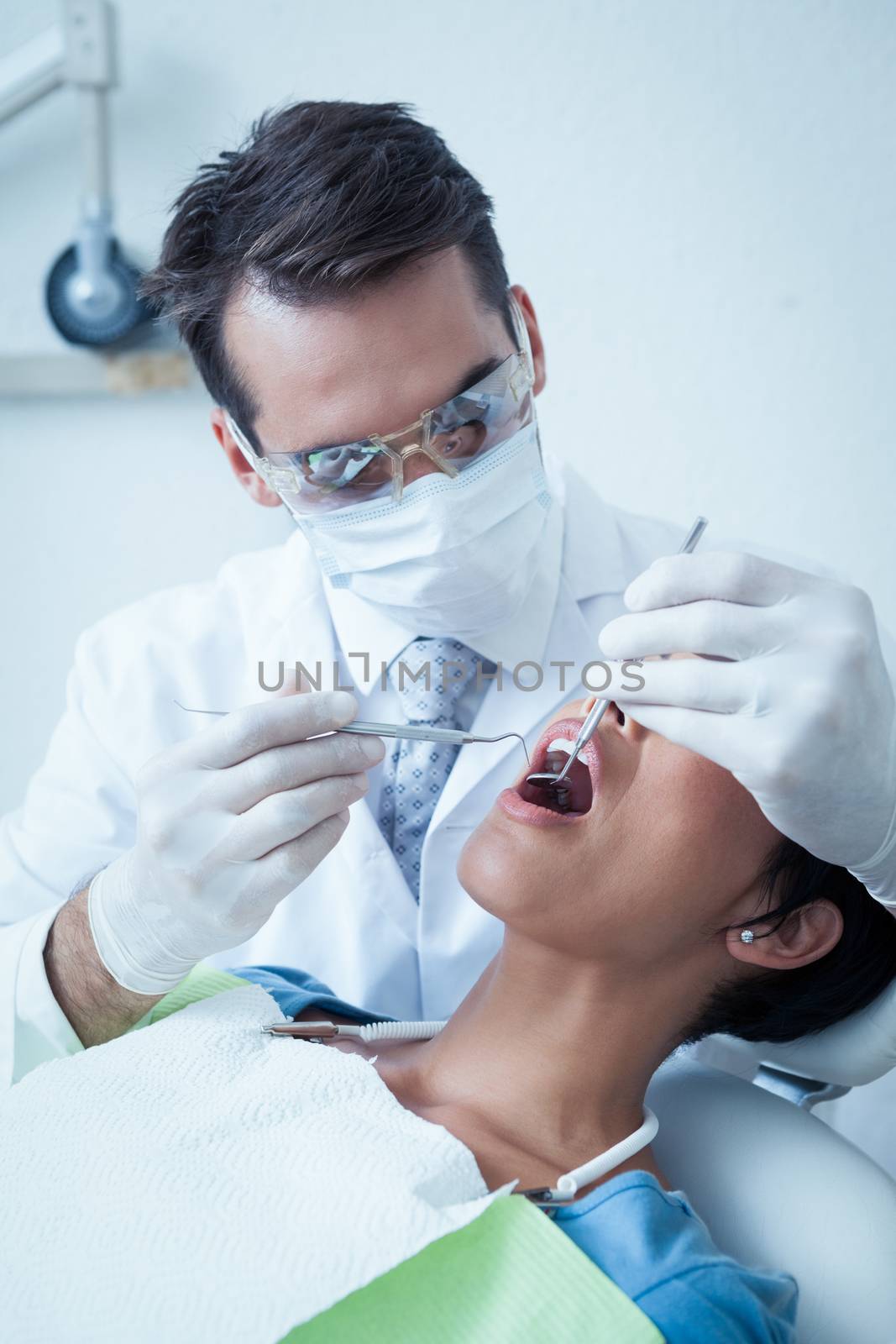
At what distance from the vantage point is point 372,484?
4.78 feet

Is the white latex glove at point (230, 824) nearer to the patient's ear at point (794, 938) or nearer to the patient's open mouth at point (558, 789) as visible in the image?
the patient's open mouth at point (558, 789)

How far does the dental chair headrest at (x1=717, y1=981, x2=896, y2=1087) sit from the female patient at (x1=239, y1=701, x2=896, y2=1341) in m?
0.02

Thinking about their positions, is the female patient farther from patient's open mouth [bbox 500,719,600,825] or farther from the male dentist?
the male dentist

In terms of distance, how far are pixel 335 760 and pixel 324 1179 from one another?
436 mm

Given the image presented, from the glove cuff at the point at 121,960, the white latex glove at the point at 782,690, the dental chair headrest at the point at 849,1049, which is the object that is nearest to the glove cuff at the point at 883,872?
the white latex glove at the point at 782,690

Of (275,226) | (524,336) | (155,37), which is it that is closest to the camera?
(275,226)

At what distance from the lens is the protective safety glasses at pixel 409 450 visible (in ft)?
4.61

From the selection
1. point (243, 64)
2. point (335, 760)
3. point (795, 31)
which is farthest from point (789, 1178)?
point (243, 64)

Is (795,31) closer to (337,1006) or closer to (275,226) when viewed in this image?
(275,226)

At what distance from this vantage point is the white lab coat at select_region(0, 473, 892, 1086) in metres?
1.60

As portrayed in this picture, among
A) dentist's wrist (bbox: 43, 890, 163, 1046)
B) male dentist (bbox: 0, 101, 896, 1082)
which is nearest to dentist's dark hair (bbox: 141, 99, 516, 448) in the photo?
male dentist (bbox: 0, 101, 896, 1082)

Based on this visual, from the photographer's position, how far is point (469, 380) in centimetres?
142

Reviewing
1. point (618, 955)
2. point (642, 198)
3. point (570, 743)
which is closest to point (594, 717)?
point (570, 743)

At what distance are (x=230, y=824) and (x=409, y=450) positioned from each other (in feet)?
1.69
